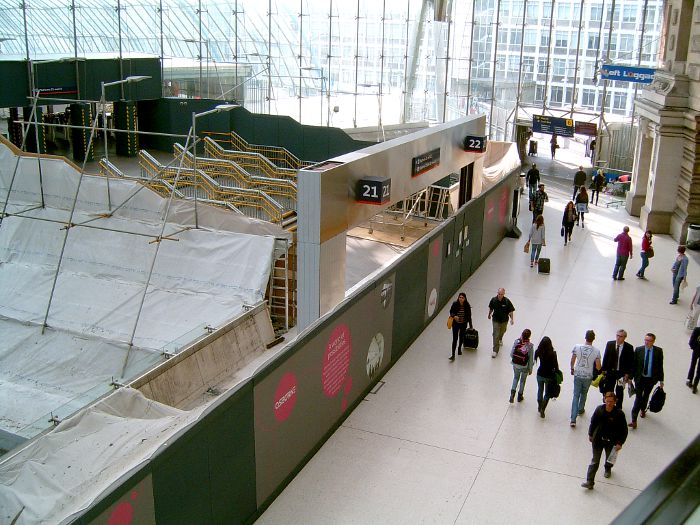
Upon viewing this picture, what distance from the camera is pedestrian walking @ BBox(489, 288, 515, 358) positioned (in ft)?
39.3

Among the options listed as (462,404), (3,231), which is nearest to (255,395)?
(462,404)

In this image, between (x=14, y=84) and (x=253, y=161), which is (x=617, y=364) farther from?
(x=14, y=84)

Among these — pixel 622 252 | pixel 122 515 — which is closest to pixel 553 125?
pixel 622 252

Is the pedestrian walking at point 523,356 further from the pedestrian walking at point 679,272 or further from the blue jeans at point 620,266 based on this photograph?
the blue jeans at point 620,266

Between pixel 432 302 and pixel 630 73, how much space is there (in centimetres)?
1417

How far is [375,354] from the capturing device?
11000mm

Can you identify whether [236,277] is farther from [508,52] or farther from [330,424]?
[508,52]

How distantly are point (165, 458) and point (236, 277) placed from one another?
802 cm

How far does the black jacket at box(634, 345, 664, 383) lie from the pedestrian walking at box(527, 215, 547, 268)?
7249mm

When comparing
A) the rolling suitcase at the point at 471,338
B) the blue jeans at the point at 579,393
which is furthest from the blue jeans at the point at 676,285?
the blue jeans at the point at 579,393

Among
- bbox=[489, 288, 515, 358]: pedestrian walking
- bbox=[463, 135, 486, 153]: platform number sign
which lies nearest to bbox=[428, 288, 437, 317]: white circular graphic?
bbox=[489, 288, 515, 358]: pedestrian walking

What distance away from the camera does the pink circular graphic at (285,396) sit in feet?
26.4

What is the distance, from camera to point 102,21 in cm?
2752

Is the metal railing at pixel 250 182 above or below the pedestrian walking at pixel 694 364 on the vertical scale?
above
